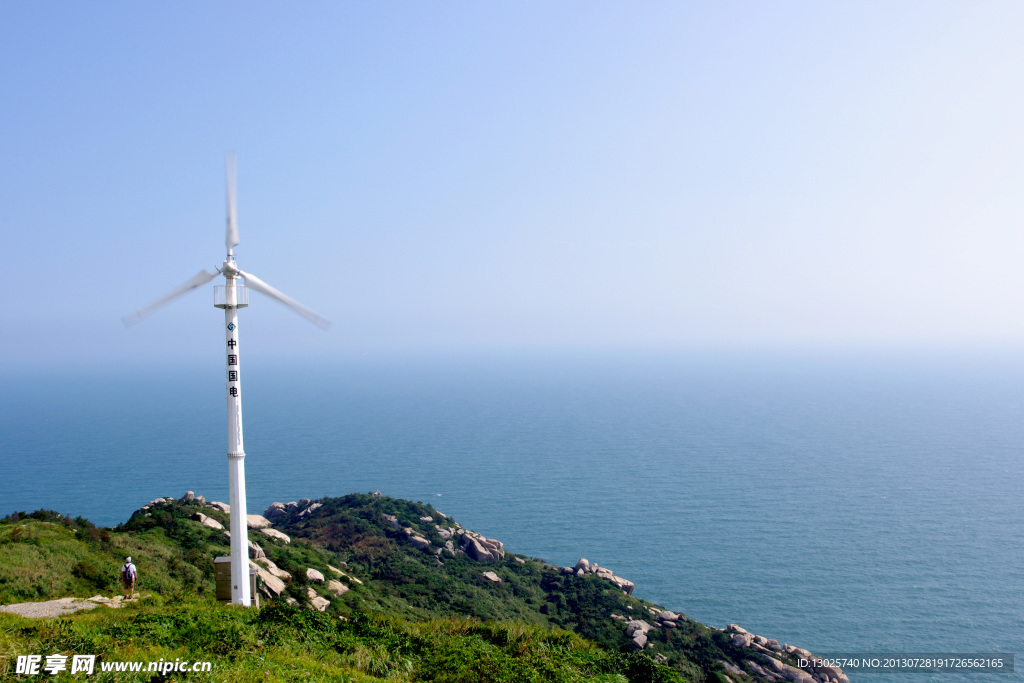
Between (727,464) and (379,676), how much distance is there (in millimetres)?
116775

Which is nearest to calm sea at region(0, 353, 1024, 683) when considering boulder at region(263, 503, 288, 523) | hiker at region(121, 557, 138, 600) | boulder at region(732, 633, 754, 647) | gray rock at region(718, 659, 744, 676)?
boulder at region(732, 633, 754, 647)

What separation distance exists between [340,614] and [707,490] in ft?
294

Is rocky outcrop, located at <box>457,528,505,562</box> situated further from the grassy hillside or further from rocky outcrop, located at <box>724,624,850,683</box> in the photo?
rocky outcrop, located at <box>724,624,850,683</box>

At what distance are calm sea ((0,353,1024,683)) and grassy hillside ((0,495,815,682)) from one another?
1752cm

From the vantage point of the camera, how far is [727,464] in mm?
121938

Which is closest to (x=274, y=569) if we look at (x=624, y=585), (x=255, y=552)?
(x=255, y=552)

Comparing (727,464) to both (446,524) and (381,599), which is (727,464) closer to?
(446,524)

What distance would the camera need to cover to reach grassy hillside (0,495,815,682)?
56.9ft

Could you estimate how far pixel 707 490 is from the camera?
346 feet

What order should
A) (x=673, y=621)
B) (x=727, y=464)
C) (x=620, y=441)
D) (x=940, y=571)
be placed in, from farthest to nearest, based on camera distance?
(x=620, y=441), (x=727, y=464), (x=940, y=571), (x=673, y=621)

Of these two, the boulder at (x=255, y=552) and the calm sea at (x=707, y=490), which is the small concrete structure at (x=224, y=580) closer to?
the boulder at (x=255, y=552)

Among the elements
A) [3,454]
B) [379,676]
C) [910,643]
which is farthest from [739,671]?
[3,454]

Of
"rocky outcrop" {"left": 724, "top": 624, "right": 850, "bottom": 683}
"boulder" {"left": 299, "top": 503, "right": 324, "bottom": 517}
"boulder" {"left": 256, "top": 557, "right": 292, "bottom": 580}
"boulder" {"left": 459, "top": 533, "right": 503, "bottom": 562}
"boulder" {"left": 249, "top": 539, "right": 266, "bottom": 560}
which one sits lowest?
"rocky outcrop" {"left": 724, "top": 624, "right": 850, "bottom": 683}

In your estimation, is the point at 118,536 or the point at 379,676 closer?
the point at 379,676
